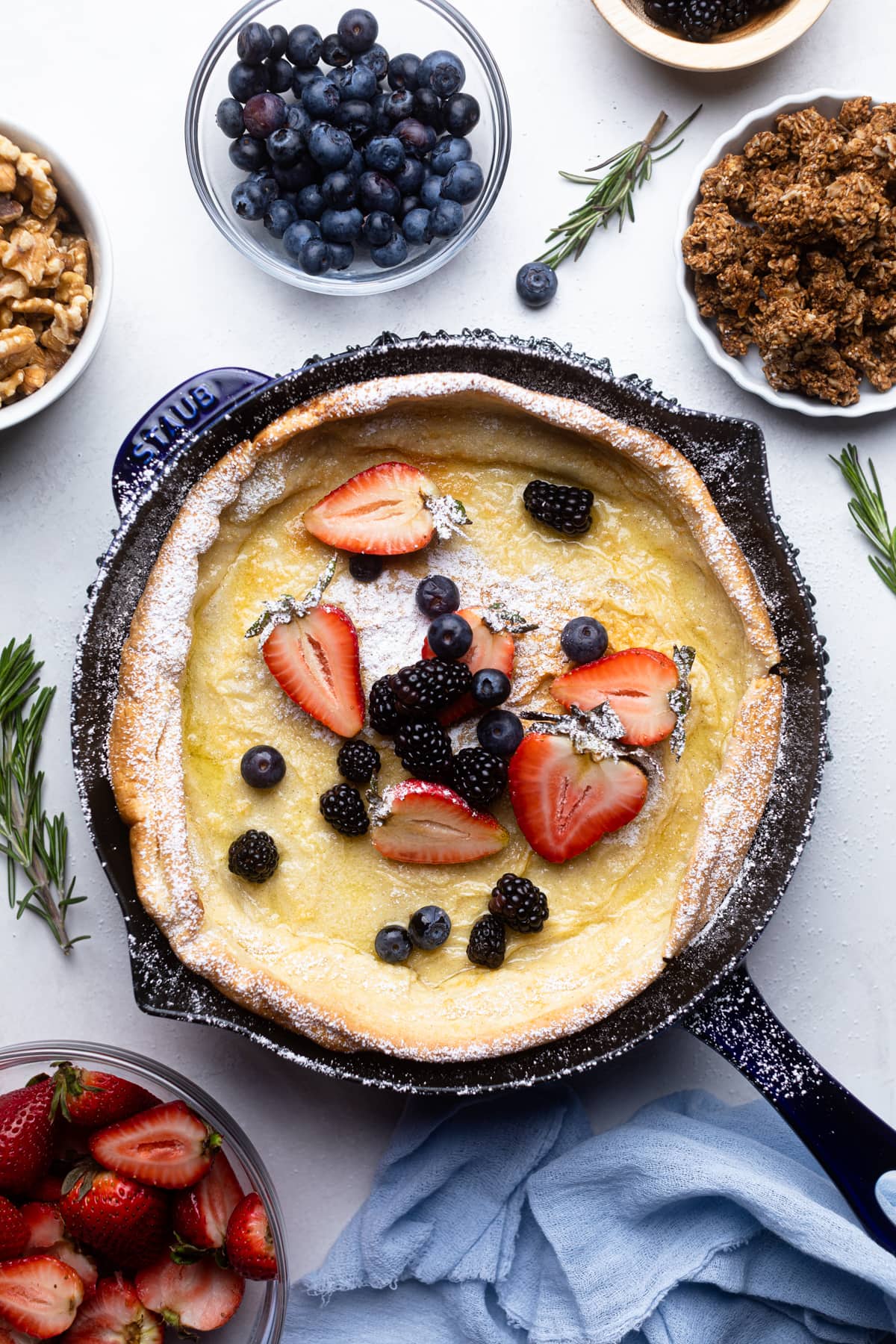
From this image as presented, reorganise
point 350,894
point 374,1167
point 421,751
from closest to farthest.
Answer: point 421,751, point 350,894, point 374,1167

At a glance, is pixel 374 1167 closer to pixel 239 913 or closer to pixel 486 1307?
pixel 486 1307

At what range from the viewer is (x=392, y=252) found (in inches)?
111

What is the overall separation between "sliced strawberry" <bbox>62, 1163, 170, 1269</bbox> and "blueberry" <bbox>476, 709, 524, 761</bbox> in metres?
1.31

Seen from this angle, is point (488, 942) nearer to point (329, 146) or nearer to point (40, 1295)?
point (40, 1295)

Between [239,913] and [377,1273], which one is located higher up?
[239,913]

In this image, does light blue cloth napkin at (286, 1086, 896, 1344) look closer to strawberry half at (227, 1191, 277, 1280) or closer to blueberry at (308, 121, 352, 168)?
strawberry half at (227, 1191, 277, 1280)

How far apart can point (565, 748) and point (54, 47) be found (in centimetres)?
230

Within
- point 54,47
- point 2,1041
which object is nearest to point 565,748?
point 2,1041

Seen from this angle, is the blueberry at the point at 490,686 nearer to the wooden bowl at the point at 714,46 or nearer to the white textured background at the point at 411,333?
the white textured background at the point at 411,333

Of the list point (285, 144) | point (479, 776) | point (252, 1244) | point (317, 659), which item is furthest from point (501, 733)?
point (285, 144)

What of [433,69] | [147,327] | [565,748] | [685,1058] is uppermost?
[433,69]

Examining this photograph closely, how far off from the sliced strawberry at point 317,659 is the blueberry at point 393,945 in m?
0.53

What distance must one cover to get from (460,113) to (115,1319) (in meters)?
3.02

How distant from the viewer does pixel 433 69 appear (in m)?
2.77
